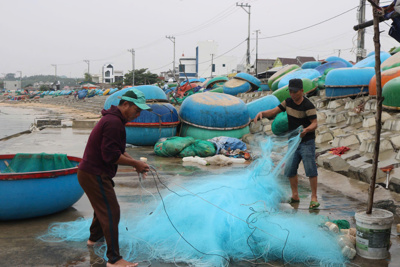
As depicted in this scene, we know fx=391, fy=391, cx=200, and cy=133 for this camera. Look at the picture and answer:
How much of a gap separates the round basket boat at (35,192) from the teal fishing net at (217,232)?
379 mm

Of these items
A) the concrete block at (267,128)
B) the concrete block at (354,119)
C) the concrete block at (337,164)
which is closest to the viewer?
the concrete block at (337,164)

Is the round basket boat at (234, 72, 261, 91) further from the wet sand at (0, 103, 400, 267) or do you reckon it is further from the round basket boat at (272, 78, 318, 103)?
the wet sand at (0, 103, 400, 267)

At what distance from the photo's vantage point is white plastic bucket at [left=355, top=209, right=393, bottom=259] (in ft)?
12.7

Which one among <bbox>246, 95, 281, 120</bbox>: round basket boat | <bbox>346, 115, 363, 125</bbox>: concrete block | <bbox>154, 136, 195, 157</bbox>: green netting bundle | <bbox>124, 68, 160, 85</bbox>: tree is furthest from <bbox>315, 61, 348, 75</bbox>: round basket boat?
<bbox>124, 68, 160, 85</bbox>: tree

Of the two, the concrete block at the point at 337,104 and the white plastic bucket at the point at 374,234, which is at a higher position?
the concrete block at the point at 337,104

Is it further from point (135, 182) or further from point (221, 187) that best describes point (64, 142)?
point (221, 187)

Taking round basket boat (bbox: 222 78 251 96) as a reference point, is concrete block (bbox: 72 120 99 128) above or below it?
below

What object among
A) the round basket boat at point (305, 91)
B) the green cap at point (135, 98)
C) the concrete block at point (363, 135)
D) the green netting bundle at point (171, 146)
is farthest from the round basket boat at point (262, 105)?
the green cap at point (135, 98)

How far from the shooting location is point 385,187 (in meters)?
6.47

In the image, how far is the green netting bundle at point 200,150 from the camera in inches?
392

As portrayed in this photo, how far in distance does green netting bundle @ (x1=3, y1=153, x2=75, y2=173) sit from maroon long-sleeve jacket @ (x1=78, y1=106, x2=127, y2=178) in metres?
2.54

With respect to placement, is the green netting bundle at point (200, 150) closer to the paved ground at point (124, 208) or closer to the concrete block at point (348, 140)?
the paved ground at point (124, 208)

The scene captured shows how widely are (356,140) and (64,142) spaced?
367 inches

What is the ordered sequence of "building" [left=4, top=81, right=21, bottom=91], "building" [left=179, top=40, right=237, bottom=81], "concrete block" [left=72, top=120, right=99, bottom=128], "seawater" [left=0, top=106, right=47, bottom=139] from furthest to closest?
"building" [left=4, top=81, right=21, bottom=91]
"building" [left=179, top=40, right=237, bottom=81]
"seawater" [left=0, top=106, right=47, bottom=139]
"concrete block" [left=72, top=120, right=99, bottom=128]
